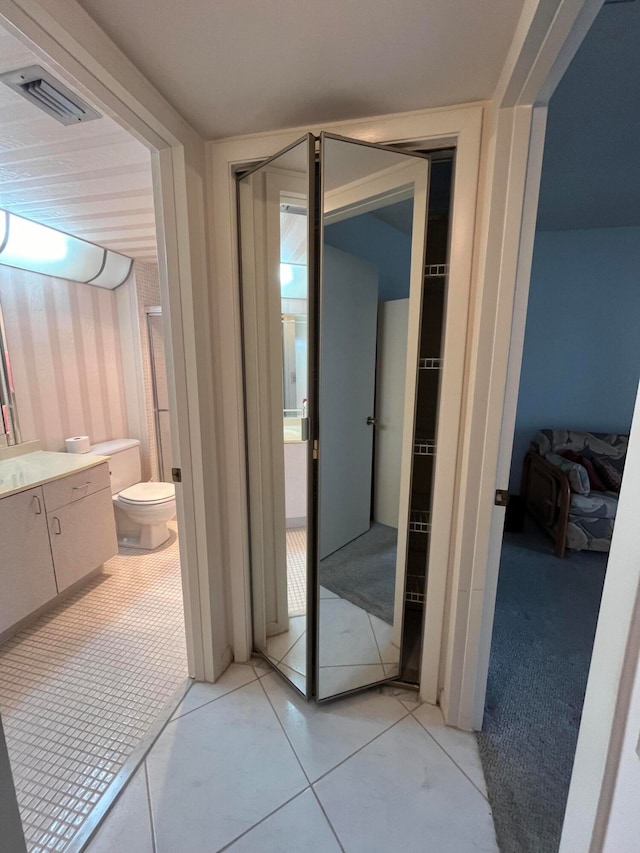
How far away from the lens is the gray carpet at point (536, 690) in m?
1.18

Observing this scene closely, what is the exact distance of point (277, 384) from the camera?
158 cm

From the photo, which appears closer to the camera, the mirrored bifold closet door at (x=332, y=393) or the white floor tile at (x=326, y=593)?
the mirrored bifold closet door at (x=332, y=393)

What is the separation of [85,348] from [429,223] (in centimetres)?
295

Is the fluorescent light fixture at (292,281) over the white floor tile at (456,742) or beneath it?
over

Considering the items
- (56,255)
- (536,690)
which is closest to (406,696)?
(536,690)

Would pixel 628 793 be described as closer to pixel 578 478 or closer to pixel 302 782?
pixel 302 782

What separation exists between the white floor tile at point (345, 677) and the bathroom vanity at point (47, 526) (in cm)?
155

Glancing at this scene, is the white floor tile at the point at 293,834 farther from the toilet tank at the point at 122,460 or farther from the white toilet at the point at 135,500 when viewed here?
the toilet tank at the point at 122,460

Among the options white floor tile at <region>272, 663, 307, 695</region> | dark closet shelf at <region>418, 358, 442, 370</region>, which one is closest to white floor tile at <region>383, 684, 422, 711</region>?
white floor tile at <region>272, 663, 307, 695</region>

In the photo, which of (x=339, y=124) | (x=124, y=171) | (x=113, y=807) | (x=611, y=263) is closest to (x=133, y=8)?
(x=339, y=124)

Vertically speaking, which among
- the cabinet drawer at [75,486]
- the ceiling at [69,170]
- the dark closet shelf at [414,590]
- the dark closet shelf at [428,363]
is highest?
the ceiling at [69,170]

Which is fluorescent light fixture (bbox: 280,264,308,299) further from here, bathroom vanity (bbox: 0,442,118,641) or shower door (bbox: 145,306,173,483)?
shower door (bbox: 145,306,173,483)

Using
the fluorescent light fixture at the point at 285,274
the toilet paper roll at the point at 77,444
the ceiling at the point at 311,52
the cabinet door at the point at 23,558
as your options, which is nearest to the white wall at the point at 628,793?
the ceiling at the point at 311,52

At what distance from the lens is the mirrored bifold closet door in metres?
1.32
